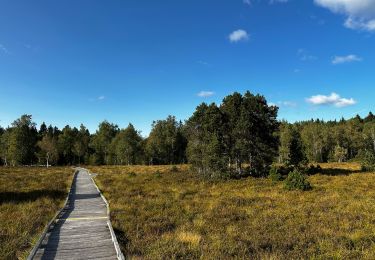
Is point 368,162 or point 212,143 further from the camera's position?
point 368,162

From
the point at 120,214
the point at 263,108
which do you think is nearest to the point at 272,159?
the point at 263,108

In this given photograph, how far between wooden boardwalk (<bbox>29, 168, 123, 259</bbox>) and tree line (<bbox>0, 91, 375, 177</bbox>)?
22.5 meters

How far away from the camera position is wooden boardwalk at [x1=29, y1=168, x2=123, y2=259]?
9555 millimetres

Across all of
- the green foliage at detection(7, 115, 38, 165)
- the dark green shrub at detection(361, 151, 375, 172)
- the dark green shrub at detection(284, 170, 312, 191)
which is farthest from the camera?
the green foliage at detection(7, 115, 38, 165)

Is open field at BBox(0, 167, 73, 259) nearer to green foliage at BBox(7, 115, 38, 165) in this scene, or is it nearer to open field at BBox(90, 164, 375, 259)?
open field at BBox(90, 164, 375, 259)

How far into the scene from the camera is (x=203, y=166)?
129 ft

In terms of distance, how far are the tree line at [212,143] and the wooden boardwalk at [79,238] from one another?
2247cm

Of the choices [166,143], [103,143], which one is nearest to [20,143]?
[103,143]

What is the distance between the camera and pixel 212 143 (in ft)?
121

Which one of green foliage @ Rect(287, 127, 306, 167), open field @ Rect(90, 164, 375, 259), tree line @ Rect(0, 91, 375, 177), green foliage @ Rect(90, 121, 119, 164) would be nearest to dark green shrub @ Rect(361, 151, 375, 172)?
tree line @ Rect(0, 91, 375, 177)

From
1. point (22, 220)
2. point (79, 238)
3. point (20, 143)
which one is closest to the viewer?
point (79, 238)

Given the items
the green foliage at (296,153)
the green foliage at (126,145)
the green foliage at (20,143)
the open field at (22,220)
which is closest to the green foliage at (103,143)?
the green foliage at (126,145)

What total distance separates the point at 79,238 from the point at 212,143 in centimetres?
2648

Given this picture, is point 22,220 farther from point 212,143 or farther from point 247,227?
point 212,143
